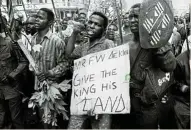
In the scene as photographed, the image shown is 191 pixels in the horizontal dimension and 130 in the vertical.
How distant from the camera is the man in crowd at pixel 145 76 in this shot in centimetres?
418

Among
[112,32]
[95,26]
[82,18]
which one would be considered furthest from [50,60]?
[82,18]

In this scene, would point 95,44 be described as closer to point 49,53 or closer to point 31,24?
point 49,53

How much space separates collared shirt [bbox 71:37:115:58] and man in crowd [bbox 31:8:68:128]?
255 millimetres

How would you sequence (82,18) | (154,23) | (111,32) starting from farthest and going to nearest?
(82,18) < (111,32) < (154,23)

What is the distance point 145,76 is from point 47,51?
4.48 feet

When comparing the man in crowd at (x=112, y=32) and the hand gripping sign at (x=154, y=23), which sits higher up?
the hand gripping sign at (x=154, y=23)

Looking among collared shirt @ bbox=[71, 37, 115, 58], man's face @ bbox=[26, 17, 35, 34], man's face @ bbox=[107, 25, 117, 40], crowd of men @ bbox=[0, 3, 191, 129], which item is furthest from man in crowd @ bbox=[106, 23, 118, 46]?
collared shirt @ bbox=[71, 37, 115, 58]

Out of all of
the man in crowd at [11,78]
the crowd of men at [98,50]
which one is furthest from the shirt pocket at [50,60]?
the man in crowd at [11,78]

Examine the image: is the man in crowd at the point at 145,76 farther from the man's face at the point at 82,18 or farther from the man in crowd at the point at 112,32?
the man's face at the point at 82,18

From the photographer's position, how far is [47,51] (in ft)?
16.0

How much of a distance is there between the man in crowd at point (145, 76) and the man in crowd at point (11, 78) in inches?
67.1

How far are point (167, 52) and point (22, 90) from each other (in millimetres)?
2405

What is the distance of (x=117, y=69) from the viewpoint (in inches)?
165

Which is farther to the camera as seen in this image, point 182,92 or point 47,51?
point 47,51
